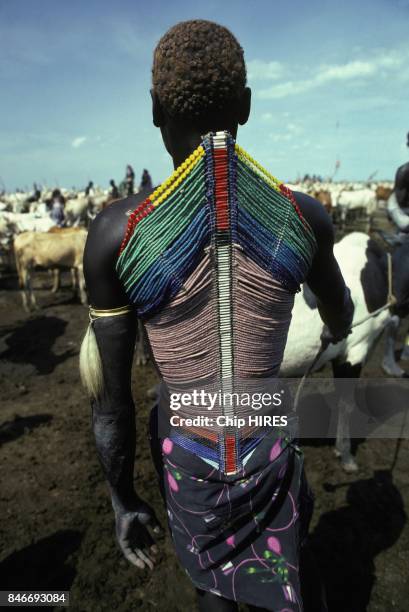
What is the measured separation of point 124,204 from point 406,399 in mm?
5256

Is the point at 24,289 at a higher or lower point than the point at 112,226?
lower

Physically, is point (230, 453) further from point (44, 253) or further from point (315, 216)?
point (44, 253)

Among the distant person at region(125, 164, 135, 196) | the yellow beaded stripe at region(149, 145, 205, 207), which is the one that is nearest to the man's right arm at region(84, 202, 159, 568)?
the yellow beaded stripe at region(149, 145, 205, 207)

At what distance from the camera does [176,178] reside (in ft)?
3.71

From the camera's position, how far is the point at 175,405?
55.8 inches

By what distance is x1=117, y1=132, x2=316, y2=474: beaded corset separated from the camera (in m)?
1.14

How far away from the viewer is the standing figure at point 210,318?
113cm

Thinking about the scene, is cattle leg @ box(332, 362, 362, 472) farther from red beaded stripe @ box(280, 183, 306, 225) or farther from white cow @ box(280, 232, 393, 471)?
red beaded stripe @ box(280, 183, 306, 225)

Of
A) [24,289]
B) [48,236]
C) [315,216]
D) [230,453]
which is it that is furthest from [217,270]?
[48,236]

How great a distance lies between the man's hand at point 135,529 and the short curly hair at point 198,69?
1.43 meters

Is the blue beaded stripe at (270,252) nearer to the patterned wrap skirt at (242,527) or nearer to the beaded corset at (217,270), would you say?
the beaded corset at (217,270)

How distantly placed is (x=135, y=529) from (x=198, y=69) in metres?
1.65

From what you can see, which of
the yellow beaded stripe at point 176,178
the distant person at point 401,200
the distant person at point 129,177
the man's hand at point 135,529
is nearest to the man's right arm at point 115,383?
the man's hand at point 135,529

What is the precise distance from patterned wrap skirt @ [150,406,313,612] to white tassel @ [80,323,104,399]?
366 millimetres
